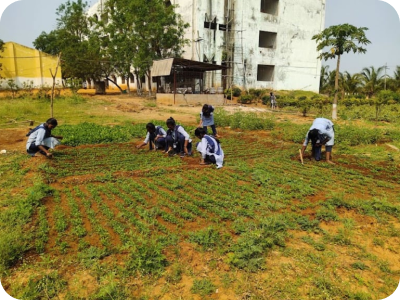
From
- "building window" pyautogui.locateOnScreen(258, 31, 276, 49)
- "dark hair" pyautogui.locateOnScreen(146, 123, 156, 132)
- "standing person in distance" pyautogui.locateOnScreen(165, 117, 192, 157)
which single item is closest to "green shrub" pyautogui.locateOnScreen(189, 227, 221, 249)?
"standing person in distance" pyautogui.locateOnScreen(165, 117, 192, 157)

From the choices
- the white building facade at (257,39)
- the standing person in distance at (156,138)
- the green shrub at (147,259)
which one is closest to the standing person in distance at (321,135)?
the standing person in distance at (156,138)

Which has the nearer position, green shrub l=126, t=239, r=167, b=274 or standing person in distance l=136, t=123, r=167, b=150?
green shrub l=126, t=239, r=167, b=274

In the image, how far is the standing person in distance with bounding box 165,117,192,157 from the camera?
7.50 m

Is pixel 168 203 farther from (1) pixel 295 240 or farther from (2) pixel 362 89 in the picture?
(2) pixel 362 89

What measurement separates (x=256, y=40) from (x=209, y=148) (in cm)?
2535

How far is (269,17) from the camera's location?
29.9 m

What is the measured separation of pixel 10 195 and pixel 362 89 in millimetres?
34026

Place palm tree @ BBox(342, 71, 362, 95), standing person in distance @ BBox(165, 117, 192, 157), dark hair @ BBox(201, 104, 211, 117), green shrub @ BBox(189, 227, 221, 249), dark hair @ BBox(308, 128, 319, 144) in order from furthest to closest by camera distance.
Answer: palm tree @ BBox(342, 71, 362, 95), dark hair @ BBox(201, 104, 211, 117), standing person in distance @ BBox(165, 117, 192, 157), dark hair @ BBox(308, 128, 319, 144), green shrub @ BBox(189, 227, 221, 249)

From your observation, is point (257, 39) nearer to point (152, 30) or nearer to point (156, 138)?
point (152, 30)

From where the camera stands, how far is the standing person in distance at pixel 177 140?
750 cm

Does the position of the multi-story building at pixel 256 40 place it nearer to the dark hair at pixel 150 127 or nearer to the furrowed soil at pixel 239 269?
the dark hair at pixel 150 127

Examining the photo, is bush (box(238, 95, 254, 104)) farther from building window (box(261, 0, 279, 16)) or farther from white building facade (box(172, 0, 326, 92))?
building window (box(261, 0, 279, 16))

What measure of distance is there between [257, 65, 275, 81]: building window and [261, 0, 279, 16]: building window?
530 cm

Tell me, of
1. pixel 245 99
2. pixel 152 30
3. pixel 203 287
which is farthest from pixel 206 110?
pixel 152 30
